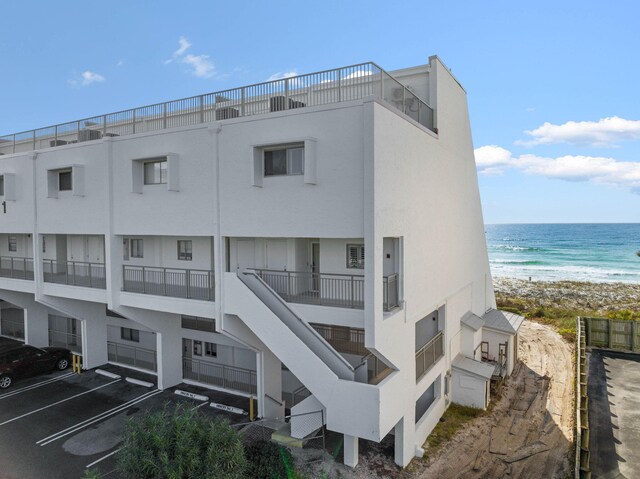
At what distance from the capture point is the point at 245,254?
15.9 meters

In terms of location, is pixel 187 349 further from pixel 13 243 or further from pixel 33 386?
pixel 13 243

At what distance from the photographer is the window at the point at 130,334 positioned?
834 inches

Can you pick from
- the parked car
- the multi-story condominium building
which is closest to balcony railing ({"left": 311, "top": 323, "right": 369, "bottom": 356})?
the multi-story condominium building

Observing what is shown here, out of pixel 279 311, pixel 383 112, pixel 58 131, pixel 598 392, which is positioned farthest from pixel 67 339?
pixel 598 392

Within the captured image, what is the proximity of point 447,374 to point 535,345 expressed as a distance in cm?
1218

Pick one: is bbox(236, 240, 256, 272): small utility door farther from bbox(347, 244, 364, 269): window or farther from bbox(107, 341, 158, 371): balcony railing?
bbox(107, 341, 158, 371): balcony railing

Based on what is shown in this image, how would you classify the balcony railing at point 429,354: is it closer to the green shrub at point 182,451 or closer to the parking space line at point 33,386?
the green shrub at point 182,451

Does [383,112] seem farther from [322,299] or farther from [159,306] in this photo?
[159,306]

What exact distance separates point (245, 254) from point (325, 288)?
3.80m

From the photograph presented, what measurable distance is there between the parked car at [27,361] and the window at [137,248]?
688 cm

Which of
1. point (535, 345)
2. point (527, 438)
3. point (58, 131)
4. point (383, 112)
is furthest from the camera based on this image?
point (535, 345)

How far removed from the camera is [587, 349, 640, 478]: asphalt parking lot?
503 inches

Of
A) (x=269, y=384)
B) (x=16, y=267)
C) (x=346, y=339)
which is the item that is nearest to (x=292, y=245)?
(x=346, y=339)

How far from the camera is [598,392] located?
1800cm
